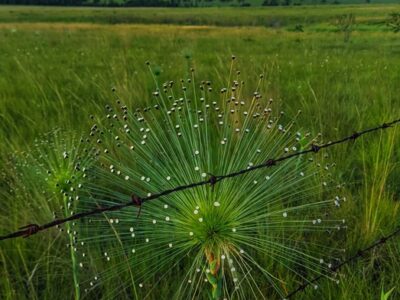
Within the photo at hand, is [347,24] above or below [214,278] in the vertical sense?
below

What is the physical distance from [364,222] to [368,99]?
3.10 metres

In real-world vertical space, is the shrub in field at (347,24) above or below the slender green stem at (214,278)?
below

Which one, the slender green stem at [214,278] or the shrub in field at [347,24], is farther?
the shrub in field at [347,24]

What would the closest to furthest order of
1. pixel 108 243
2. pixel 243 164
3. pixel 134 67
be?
pixel 243 164, pixel 108 243, pixel 134 67

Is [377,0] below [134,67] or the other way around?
below

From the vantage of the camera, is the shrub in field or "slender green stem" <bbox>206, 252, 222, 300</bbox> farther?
the shrub in field

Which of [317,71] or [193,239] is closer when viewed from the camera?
[193,239]

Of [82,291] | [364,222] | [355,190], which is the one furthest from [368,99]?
[82,291]

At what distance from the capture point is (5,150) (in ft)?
13.0

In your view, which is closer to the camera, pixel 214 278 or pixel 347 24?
pixel 214 278

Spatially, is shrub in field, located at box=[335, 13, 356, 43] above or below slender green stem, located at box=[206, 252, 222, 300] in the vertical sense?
below

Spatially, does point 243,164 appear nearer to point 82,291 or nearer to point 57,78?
point 82,291

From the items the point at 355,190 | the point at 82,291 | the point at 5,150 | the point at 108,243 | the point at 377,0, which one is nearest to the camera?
the point at 82,291

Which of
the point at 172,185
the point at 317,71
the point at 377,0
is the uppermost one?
the point at 172,185
